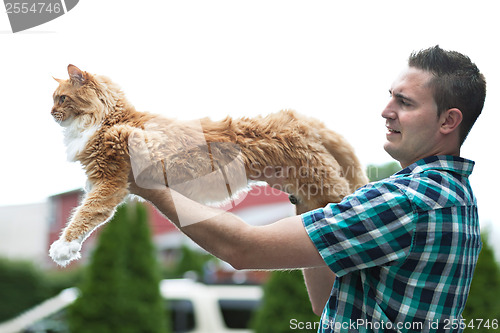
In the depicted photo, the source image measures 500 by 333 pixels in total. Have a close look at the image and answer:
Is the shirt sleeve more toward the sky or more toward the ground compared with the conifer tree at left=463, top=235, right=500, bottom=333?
more toward the sky

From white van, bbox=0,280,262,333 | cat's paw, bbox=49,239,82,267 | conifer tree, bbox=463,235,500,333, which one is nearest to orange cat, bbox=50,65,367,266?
cat's paw, bbox=49,239,82,267

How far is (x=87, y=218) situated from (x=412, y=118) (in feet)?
2.66

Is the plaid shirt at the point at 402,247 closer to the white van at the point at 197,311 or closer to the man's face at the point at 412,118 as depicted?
the man's face at the point at 412,118

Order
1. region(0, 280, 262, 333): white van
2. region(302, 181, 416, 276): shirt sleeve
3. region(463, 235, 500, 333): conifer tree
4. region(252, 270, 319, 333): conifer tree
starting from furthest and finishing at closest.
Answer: region(0, 280, 262, 333): white van, region(252, 270, 319, 333): conifer tree, region(463, 235, 500, 333): conifer tree, region(302, 181, 416, 276): shirt sleeve

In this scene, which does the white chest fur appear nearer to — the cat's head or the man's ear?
the cat's head

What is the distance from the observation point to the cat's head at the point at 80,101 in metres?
1.17

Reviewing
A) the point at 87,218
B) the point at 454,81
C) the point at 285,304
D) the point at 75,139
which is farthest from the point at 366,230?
the point at 285,304

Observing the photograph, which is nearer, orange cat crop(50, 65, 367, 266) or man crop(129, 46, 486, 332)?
man crop(129, 46, 486, 332)

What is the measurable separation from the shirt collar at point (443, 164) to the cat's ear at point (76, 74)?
0.88 metres

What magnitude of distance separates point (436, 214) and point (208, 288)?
4.54m

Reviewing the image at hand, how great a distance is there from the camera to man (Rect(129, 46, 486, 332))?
950 mm

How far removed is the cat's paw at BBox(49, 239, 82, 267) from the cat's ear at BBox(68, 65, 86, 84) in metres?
0.44

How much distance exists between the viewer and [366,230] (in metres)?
0.95
